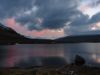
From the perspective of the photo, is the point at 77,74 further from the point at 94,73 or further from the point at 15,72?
the point at 15,72

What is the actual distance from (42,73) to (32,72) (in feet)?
3.57

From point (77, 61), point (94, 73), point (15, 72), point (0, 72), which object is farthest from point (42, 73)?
point (77, 61)

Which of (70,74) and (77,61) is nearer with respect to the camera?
(70,74)

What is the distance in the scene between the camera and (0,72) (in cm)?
2161

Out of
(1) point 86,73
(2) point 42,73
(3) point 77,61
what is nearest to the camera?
(2) point 42,73

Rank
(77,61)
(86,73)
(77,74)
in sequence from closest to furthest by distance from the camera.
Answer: (77,74), (86,73), (77,61)

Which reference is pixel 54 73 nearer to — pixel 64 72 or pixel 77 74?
pixel 64 72

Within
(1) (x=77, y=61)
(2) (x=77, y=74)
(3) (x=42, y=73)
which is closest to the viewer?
(3) (x=42, y=73)

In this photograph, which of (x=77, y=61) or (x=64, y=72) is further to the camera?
(x=77, y=61)

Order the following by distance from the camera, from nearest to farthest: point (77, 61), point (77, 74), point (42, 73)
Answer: point (42, 73)
point (77, 74)
point (77, 61)

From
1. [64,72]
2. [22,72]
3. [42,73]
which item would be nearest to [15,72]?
[22,72]

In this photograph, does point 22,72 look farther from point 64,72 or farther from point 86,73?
point 86,73

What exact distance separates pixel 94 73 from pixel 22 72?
7.94m

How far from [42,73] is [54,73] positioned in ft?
3.90
